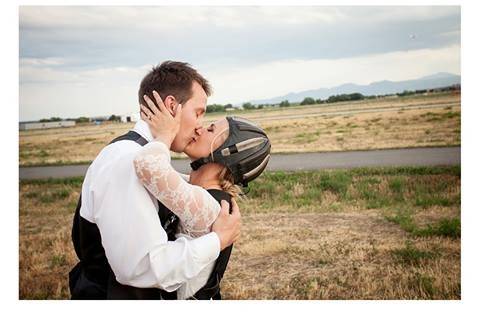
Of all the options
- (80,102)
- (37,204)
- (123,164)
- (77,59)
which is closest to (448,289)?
(123,164)

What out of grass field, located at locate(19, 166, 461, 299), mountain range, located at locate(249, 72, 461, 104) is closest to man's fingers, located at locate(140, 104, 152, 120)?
grass field, located at locate(19, 166, 461, 299)

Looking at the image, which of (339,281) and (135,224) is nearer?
(135,224)

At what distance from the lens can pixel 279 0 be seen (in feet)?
14.0

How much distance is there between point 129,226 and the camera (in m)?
1.34

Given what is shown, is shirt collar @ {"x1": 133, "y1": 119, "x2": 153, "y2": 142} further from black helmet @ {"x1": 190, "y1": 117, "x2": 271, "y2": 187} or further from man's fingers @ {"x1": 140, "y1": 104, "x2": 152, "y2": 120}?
black helmet @ {"x1": 190, "y1": 117, "x2": 271, "y2": 187}

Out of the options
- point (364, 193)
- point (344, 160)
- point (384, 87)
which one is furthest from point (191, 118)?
point (344, 160)

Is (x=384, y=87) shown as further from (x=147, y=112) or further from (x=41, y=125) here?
(x=147, y=112)

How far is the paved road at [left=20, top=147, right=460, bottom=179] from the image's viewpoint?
26.0 ft

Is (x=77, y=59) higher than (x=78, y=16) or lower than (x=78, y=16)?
lower

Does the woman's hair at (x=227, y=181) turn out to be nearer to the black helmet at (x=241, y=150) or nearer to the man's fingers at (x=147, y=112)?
the black helmet at (x=241, y=150)

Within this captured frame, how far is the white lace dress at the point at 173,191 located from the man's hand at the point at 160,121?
0.06 meters
